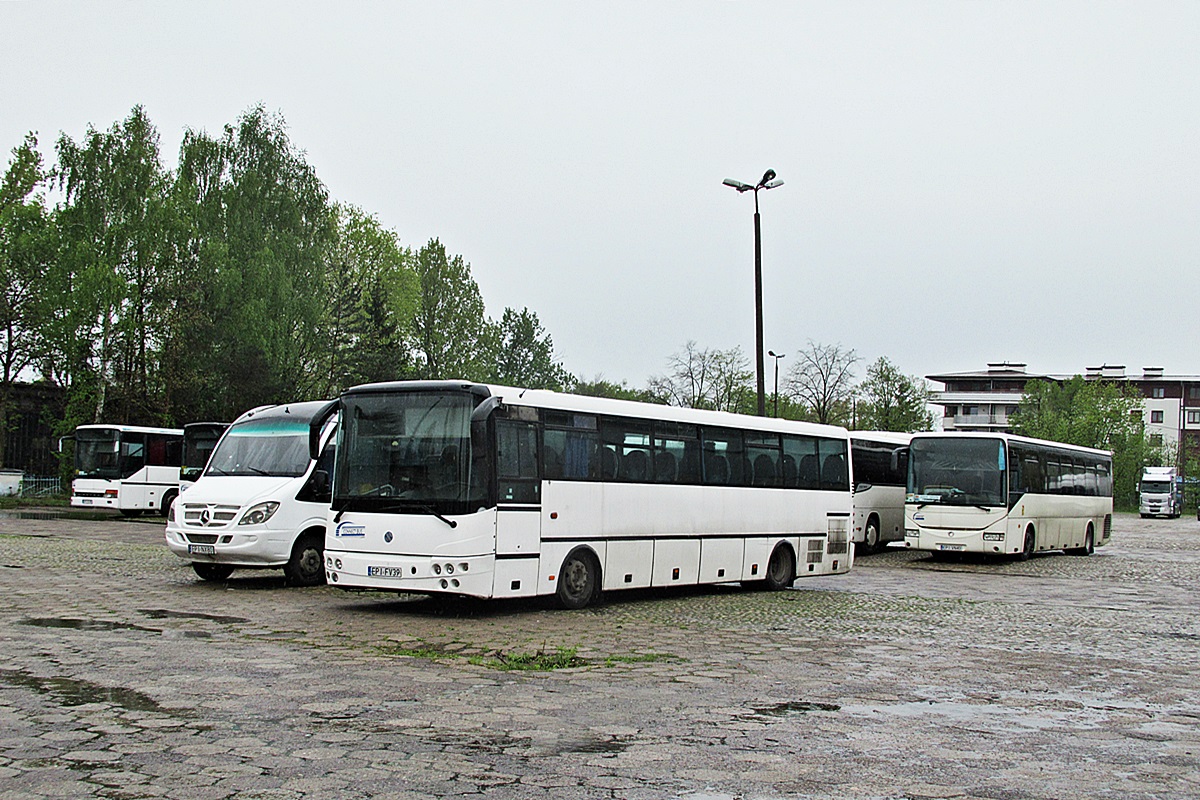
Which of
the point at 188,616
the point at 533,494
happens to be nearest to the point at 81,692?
the point at 188,616

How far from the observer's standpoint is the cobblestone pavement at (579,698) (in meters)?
6.60

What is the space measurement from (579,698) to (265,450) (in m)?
10.8

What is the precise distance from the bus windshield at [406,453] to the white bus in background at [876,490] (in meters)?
19.0

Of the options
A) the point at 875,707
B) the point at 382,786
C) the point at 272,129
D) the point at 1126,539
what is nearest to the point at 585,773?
the point at 382,786

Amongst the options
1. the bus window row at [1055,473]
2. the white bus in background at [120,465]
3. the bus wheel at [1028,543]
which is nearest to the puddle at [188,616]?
the bus window row at [1055,473]

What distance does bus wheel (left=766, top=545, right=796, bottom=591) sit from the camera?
1998cm

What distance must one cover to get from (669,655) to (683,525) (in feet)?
19.8

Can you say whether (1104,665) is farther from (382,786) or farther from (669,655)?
(382,786)

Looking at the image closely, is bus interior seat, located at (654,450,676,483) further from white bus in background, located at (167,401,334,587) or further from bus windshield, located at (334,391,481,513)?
white bus in background, located at (167,401,334,587)

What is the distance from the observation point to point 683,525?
17.7 m

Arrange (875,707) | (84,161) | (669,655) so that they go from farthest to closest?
(84,161)
(669,655)
(875,707)

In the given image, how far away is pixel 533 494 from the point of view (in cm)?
1483

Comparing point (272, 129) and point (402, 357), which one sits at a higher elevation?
point (272, 129)

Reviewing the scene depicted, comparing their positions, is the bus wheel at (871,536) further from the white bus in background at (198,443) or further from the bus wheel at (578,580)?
the white bus in background at (198,443)
